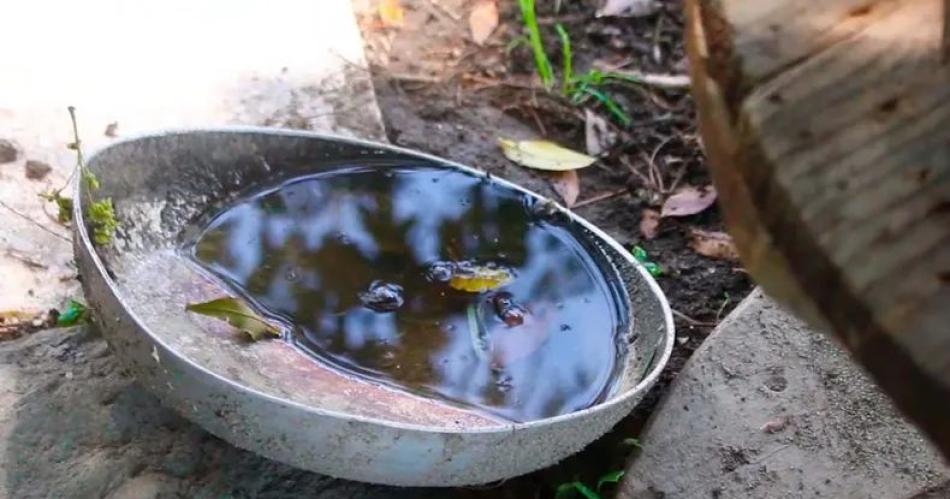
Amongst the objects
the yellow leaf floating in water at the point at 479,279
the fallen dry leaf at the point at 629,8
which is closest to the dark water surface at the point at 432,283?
the yellow leaf floating in water at the point at 479,279

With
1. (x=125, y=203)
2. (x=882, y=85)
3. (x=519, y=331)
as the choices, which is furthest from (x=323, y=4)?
(x=882, y=85)

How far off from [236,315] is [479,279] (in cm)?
42

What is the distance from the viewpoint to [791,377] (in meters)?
1.88

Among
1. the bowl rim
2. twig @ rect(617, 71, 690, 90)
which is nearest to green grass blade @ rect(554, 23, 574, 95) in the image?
twig @ rect(617, 71, 690, 90)

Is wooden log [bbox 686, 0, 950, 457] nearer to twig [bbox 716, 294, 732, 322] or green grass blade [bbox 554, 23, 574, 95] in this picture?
twig [bbox 716, 294, 732, 322]

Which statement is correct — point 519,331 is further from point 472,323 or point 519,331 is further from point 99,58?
point 99,58

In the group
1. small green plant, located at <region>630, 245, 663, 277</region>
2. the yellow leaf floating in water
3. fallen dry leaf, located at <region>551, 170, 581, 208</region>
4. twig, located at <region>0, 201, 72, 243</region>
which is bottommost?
small green plant, located at <region>630, 245, 663, 277</region>

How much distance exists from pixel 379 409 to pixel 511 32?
4.61 feet

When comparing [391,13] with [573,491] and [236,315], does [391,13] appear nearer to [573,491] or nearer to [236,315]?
[236,315]

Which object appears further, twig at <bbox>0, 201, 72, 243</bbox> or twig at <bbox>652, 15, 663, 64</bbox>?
twig at <bbox>652, 15, 663, 64</bbox>

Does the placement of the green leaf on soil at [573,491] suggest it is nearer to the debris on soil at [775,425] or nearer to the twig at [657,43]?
the debris on soil at [775,425]

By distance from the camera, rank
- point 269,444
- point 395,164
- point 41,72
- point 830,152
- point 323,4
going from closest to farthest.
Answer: point 830,152
point 269,444
point 395,164
point 41,72
point 323,4

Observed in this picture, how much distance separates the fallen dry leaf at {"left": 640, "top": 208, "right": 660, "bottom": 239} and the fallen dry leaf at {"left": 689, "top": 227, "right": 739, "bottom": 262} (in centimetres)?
7

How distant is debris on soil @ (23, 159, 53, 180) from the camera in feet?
7.42
